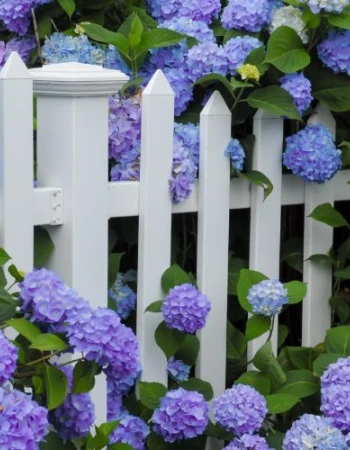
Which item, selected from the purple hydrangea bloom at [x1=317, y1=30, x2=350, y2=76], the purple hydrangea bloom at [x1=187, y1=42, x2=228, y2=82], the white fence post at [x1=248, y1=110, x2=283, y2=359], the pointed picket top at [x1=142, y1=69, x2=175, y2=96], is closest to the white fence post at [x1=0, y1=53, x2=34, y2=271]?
the pointed picket top at [x1=142, y1=69, x2=175, y2=96]

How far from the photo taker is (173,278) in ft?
7.64

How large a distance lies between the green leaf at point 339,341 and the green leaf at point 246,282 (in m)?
0.19

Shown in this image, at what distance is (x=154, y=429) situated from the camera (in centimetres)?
226

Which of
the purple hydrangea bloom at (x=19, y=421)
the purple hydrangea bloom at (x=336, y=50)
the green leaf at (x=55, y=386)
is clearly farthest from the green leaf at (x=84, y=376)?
the purple hydrangea bloom at (x=336, y=50)

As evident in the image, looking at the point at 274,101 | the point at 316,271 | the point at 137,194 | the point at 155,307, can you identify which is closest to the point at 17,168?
the point at 137,194

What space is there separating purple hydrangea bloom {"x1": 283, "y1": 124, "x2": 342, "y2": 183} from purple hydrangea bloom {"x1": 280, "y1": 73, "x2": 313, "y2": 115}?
7cm

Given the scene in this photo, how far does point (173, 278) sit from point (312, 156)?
0.41 metres

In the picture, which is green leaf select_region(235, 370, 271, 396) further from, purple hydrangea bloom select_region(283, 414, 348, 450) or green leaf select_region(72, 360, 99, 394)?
green leaf select_region(72, 360, 99, 394)

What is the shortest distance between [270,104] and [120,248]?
447 millimetres

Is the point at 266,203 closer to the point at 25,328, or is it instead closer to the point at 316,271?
the point at 316,271

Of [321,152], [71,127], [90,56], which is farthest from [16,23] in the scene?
[321,152]

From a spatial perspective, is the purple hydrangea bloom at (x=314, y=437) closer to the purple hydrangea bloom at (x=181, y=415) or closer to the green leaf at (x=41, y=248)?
the purple hydrangea bloom at (x=181, y=415)

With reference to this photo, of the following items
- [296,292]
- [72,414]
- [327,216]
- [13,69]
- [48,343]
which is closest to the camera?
[48,343]

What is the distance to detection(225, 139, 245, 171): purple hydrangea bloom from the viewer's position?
2.39 meters
